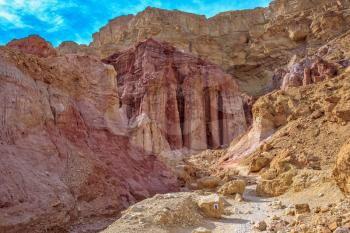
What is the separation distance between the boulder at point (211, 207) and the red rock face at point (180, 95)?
114 ft

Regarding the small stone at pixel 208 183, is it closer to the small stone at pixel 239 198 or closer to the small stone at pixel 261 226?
the small stone at pixel 239 198

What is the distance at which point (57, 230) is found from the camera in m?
11.1

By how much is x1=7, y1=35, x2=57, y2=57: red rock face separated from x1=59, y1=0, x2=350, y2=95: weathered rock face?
151ft

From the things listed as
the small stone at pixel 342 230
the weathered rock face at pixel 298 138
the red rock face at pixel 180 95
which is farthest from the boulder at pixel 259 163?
the red rock face at pixel 180 95

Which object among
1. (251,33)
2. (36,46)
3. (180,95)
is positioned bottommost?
(36,46)

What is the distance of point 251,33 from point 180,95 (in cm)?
4106

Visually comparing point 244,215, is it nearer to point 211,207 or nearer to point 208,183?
point 211,207

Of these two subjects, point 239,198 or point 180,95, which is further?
point 180,95

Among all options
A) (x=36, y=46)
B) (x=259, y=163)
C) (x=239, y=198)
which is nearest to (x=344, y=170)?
(x=239, y=198)

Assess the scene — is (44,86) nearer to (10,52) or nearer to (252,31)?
(10,52)

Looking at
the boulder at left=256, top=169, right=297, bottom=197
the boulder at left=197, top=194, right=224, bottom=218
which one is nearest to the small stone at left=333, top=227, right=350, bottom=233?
the boulder at left=197, top=194, right=224, bottom=218

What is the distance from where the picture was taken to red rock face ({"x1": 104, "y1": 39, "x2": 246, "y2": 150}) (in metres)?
49.5

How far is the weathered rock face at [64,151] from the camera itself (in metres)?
11.1

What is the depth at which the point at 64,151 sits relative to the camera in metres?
14.0
